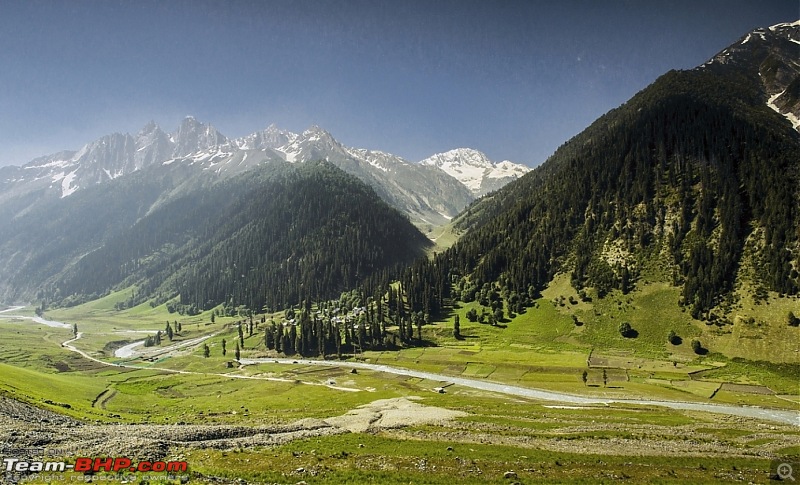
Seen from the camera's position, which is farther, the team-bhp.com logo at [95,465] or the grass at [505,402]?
the grass at [505,402]

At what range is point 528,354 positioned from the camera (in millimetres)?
175625

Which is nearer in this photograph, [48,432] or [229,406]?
[48,432]

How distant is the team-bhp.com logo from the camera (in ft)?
123

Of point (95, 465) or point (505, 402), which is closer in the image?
point (95, 465)

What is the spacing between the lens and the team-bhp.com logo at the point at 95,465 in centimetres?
3747

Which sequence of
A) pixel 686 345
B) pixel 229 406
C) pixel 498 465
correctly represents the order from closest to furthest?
pixel 498 465, pixel 229 406, pixel 686 345

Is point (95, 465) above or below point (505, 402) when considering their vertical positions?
above

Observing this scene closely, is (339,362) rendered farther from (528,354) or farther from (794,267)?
(794,267)

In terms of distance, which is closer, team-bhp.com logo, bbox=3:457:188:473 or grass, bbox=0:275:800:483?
team-bhp.com logo, bbox=3:457:188:473

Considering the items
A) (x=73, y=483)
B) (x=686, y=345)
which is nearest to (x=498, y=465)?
(x=73, y=483)

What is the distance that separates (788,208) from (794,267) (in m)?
34.8

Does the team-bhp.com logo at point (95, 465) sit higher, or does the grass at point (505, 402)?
the team-bhp.com logo at point (95, 465)

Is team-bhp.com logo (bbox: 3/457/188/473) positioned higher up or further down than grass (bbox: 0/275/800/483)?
higher up

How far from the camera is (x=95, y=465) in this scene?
127 ft
